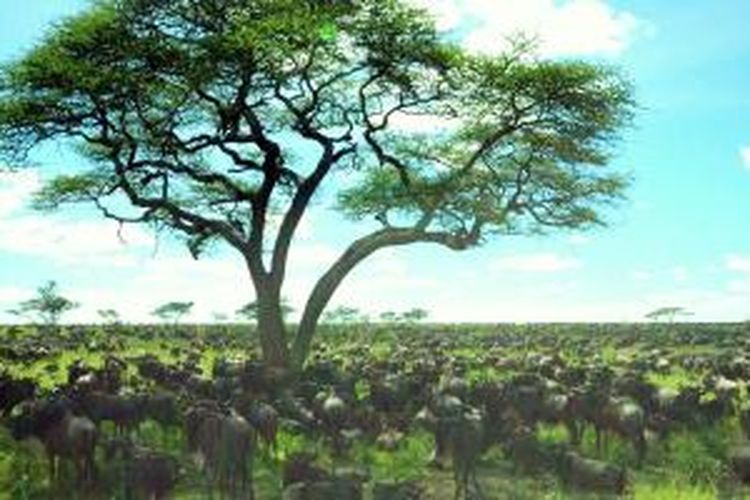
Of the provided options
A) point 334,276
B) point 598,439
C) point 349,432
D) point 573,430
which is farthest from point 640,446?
point 334,276

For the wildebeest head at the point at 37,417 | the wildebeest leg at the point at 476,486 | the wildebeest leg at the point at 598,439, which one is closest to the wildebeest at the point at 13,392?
the wildebeest head at the point at 37,417

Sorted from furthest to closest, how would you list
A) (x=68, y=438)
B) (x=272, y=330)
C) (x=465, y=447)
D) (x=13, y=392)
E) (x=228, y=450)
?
(x=272, y=330) → (x=13, y=392) → (x=465, y=447) → (x=68, y=438) → (x=228, y=450)

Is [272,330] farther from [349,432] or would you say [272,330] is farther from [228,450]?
[228,450]

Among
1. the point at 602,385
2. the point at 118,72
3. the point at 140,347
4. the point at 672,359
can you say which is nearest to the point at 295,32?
the point at 118,72

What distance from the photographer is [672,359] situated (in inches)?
2005

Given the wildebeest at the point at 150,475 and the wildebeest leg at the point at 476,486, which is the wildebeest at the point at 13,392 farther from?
the wildebeest leg at the point at 476,486

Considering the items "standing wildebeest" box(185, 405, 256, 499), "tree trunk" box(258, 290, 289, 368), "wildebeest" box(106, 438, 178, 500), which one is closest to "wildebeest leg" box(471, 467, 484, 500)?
"standing wildebeest" box(185, 405, 256, 499)

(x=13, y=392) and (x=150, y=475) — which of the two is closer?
(x=150, y=475)

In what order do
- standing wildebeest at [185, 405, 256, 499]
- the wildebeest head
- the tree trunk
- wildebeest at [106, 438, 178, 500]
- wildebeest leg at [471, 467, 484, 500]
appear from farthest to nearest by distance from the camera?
the tree trunk, the wildebeest head, wildebeest leg at [471, 467, 484, 500], standing wildebeest at [185, 405, 256, 499], wildebeest at [106, 438, 178, 500]

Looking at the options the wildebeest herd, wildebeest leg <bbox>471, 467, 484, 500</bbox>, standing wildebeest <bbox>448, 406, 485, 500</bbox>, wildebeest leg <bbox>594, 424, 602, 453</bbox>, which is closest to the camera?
the wildebeest herd

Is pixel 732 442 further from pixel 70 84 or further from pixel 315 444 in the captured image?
pixel 70 84

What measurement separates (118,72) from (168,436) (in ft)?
45.1

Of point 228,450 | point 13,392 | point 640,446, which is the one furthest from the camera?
point 13,392

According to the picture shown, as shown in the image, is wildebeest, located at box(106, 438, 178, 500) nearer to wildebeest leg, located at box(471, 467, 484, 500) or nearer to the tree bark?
wildebeest leg, located at box(471, 467, 484, 500)
